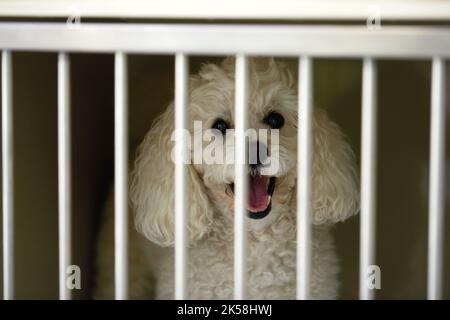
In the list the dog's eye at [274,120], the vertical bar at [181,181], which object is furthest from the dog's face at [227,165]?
the vertical bar at [181,181]

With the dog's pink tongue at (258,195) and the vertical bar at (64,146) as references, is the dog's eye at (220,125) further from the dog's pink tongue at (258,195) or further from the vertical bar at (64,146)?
the vertical bar at (64,146)

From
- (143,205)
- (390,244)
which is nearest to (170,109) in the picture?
(143,205)

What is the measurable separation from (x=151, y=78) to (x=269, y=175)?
2.04ft

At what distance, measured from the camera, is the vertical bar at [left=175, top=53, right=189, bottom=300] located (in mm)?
930

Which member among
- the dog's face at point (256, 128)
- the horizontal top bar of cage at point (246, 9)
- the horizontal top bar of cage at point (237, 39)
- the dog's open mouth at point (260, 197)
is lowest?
the dog's open mouth at point (260, 197)

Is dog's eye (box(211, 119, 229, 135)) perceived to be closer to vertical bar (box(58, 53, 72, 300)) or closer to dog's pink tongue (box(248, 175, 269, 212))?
dog's pink tongue (box(248, 175, 269, 212))

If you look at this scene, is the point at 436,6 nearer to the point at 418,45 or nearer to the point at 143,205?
the point at 418,45

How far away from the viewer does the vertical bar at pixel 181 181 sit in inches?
36.6

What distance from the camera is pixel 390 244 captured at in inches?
65.9

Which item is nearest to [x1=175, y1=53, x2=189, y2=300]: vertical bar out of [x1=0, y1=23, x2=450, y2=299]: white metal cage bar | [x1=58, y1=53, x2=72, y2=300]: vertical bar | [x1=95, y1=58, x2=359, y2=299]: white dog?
[x1=0, y1=23, x2=450, y2=299]: white metal cage bar

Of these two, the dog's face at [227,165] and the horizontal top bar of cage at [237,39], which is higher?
the horizontal top bar of cage at [237,39]

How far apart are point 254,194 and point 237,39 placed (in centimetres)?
44
